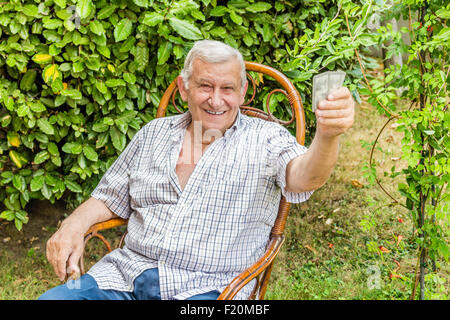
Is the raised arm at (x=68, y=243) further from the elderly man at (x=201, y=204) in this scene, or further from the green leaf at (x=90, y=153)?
the green leaf at (x=90, y=153)

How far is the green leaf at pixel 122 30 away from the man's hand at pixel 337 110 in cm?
155

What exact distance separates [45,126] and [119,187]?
819 mm

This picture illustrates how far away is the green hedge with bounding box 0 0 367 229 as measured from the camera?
101 inches

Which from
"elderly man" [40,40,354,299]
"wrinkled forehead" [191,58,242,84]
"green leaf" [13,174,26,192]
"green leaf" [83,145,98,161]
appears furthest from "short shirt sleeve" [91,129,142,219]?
"green leaf" [13,174,26,192]

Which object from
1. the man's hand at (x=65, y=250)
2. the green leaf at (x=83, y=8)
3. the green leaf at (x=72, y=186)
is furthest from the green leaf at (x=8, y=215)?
the green leaf at (x=83, y=8)

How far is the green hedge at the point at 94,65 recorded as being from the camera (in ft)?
8.45

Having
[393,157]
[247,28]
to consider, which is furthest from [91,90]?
[393,157]

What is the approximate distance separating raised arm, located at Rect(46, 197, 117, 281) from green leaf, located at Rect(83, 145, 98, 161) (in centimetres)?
77

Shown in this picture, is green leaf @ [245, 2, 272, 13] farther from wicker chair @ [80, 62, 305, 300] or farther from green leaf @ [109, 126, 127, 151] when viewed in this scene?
green leaf @ [109, 126, 127, 151]

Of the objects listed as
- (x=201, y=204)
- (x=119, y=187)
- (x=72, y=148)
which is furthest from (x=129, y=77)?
(x=201, y=204)

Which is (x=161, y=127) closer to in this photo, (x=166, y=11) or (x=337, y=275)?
(x=166, y=11)

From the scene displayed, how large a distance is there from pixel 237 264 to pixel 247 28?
1.49 meters

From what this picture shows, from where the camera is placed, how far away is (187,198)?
2.02 m
